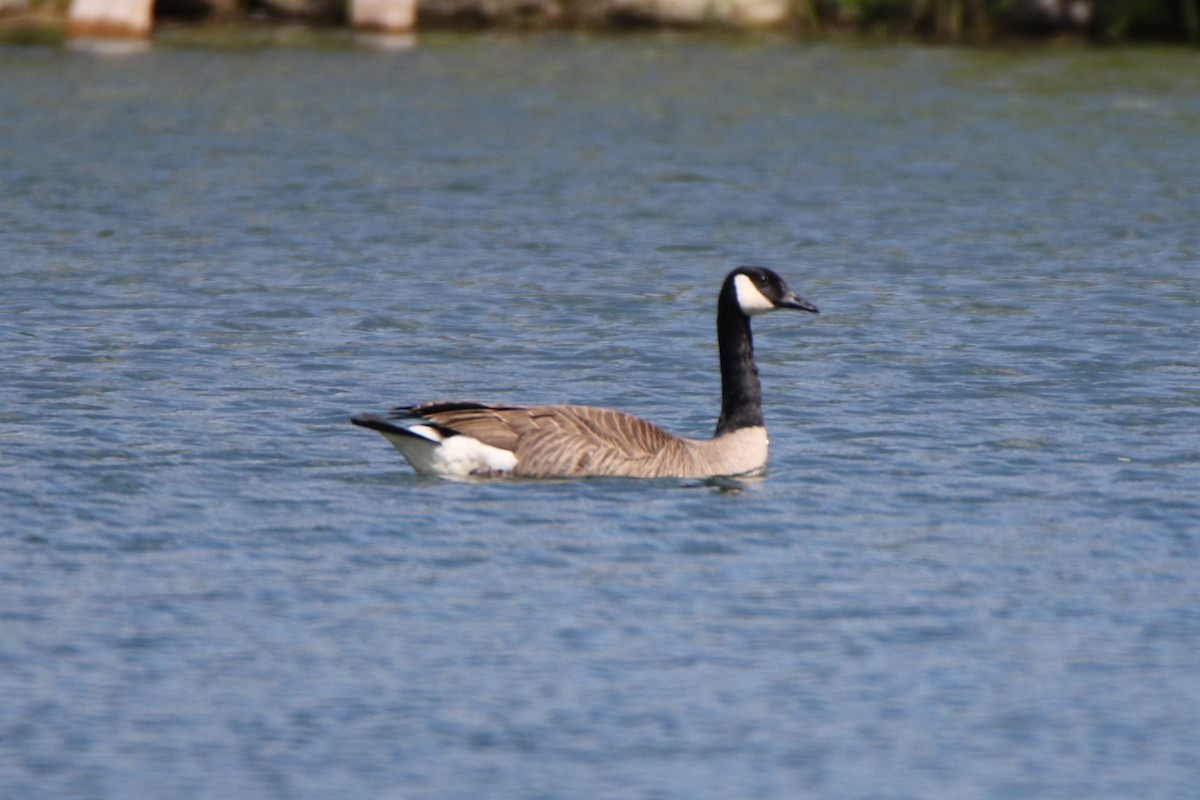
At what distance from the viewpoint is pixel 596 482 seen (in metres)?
11.2

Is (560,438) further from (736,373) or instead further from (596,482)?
(736,373)

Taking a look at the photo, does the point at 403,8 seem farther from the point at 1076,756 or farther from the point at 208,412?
the point at 1076,756

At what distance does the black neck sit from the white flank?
1.36 meters

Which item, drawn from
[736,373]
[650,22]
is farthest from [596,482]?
[650,22]

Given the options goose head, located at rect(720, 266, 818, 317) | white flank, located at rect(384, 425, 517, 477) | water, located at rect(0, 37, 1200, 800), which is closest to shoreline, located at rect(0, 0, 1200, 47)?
water, located at rect(0, 37, 1200, 800)

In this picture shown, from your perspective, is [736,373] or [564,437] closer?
[564,437]

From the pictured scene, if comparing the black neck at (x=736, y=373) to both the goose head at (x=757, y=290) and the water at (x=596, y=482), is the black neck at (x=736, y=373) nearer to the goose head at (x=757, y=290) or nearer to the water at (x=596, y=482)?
the goose head at (x=757, y=290)

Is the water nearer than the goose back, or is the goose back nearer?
the water

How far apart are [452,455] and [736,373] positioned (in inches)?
72.9

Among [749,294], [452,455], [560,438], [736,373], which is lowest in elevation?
[452,455]

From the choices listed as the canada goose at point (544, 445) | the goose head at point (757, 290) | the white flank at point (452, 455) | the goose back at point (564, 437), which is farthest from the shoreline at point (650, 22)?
the white flank at point (452, 455)

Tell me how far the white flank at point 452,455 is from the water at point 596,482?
0.14 metres

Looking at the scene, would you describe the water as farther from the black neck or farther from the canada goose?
the black neck

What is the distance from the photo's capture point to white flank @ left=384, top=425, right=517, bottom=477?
11031mm
